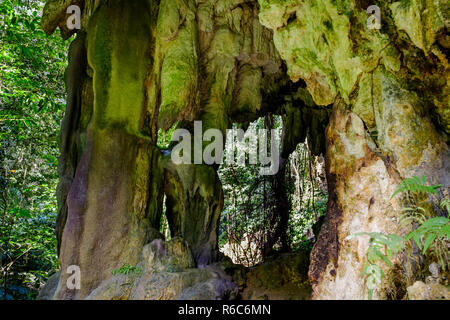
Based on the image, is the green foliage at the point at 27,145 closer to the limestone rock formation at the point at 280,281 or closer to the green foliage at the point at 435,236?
the limestone rock formation at the point at 280,281

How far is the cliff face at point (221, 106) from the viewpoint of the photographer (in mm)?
2951

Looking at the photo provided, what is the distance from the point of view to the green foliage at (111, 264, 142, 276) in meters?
4.04

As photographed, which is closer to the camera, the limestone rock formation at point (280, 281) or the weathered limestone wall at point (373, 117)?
the weathered limestone wall at point (373, 117)

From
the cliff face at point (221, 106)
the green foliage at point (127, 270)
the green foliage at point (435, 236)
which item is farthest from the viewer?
the green foliage at point (127, 270)

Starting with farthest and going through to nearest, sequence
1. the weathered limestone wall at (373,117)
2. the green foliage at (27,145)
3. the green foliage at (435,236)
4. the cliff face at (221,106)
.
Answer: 1. the green foliage at (27,145)
2. the cliff face at (221,106)
3. the weathered limestone wall at (373,117)
4. the green foliage at (435,236)

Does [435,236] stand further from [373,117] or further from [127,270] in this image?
[127,270]

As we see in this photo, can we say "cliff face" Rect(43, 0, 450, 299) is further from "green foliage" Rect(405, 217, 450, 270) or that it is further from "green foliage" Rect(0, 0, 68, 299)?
"green foliage" Rect(0, 0, 68, 299)

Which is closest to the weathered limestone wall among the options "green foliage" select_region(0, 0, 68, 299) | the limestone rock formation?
the limestone rock formation

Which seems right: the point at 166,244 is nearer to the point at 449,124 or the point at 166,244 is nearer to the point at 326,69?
the point at 326,69

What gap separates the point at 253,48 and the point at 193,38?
1167 millimetres

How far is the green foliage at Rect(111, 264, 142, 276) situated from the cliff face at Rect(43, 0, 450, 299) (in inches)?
3.2

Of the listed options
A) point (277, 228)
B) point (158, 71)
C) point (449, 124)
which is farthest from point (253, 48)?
point (277, 228)

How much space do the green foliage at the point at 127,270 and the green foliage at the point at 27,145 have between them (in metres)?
3.36

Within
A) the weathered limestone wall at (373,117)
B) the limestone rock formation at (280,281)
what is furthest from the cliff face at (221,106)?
the limestone rock formation at (280,281)
